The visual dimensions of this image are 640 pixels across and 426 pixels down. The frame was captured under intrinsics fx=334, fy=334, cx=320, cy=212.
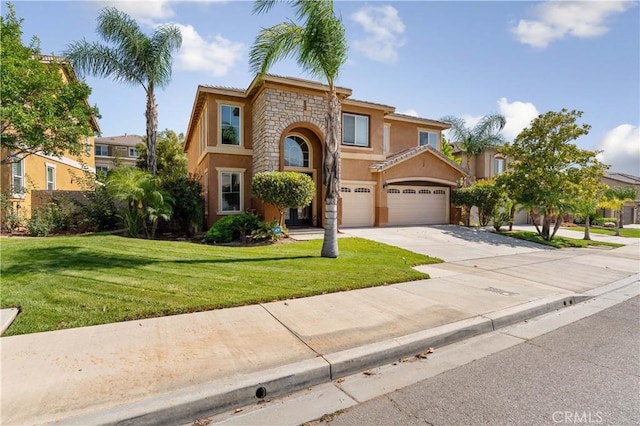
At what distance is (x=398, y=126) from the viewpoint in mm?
22125

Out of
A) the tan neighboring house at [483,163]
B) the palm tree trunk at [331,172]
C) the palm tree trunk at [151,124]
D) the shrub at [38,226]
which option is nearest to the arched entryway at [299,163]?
the palm tree trunk at [151,124]

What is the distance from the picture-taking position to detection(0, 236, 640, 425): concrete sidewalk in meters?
2.96

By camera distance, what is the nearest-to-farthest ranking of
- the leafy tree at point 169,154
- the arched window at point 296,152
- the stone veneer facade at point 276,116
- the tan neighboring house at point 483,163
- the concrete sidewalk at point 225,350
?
the concrete sidewalk at point 225,350
the stone veneer facade at point 276,116
the arched window at point 296,152
the leafy tree at point 169,154
the tan neighboring house at point 483,163

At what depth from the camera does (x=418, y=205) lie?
804 inches

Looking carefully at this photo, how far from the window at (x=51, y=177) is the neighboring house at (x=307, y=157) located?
773 centimetres

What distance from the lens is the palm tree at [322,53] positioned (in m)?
9.30

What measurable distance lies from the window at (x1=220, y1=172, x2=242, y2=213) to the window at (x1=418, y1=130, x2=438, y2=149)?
13.1 metres

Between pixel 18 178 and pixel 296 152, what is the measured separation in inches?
492

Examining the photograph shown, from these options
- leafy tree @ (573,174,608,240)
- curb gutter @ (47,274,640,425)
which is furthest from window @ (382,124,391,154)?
curb gutter @ (47,274,640,425)

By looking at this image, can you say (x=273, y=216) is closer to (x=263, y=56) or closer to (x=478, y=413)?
(x=263, y=56)

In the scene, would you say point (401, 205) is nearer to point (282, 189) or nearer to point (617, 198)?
point (282, 189)

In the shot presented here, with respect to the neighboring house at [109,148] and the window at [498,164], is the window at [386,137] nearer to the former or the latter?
the window at [498,164]

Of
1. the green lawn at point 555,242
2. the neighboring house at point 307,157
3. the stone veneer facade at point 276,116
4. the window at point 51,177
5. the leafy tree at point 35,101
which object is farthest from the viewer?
the window at point 51,177

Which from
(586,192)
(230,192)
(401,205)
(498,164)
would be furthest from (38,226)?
(498,164)
